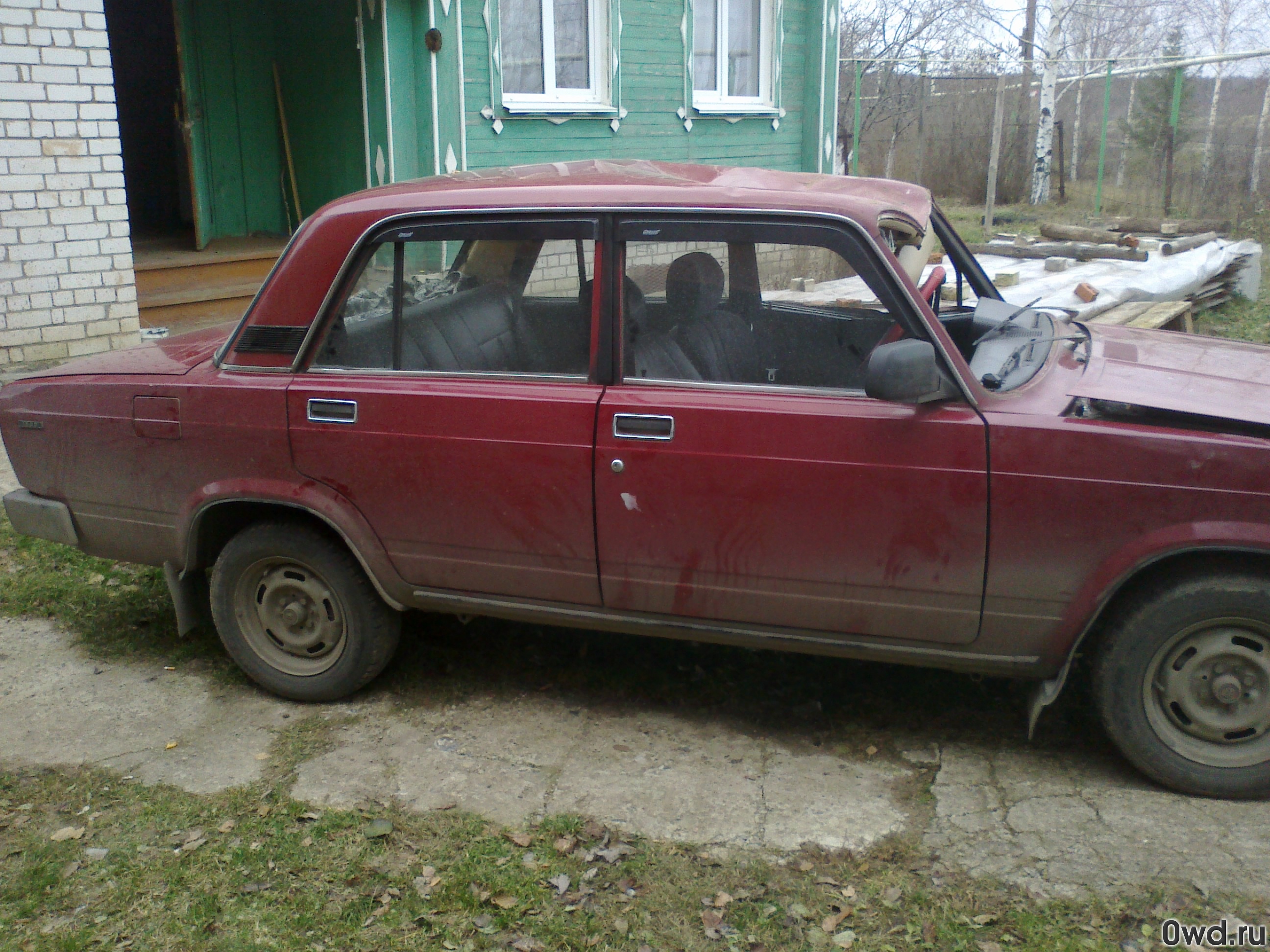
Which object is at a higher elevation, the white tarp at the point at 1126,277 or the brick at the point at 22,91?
the brick at the point at 22,91

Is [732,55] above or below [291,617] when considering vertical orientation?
above

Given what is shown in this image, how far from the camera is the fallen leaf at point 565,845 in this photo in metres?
3.08

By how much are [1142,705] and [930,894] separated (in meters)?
0.88

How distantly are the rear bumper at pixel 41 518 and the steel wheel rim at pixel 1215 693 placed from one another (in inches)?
147

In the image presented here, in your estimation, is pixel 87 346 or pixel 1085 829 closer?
pixel 1085 829

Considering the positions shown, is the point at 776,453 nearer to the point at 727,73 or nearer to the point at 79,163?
the point at 79,163

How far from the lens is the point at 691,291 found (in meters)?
3.39

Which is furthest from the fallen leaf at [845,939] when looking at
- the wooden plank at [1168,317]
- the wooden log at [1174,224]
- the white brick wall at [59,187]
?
the wooden log at [1174,224]

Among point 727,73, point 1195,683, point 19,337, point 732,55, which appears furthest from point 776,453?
point 732,55

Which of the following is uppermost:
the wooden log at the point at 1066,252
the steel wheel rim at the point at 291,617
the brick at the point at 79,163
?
the brick at the point at 79,163

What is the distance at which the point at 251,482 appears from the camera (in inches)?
146

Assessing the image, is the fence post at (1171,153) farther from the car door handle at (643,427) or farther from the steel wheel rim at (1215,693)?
the car door handle at (643,427)

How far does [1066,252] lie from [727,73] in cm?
456

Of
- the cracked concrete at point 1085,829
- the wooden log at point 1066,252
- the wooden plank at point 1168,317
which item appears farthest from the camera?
the wooden log at point 1066,252
